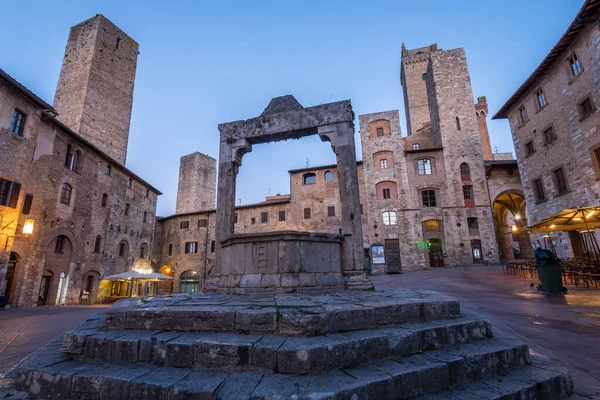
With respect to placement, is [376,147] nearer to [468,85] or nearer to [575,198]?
[468,85]

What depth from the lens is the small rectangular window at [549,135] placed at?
16.1 meters

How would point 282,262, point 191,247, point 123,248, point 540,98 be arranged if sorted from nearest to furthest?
point 282,262 → point 540,98 → point 123,248 → point 191,247

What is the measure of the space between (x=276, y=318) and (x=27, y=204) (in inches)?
705

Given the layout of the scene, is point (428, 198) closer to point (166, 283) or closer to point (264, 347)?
point (264, 347)

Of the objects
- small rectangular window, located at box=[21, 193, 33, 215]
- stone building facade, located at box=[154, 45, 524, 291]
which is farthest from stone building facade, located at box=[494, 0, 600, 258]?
small rectangular window, located at box=[21, 193, 33, 215]

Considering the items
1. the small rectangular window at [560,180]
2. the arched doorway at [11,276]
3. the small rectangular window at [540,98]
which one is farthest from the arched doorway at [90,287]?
the small rectangular window at [540,98]

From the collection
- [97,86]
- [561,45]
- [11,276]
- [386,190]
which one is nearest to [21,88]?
[11,276]

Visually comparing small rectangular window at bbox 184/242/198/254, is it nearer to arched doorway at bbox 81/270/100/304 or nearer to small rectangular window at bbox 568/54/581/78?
arched doorway at bbox 81/270/100/304

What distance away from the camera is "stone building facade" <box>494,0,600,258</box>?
522 inches

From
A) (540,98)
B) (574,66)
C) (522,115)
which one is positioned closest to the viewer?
(574,66)

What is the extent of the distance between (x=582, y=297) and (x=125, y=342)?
33.5ft

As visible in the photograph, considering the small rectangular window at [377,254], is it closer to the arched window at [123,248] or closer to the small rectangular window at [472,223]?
the small rectangular window at [472,223]

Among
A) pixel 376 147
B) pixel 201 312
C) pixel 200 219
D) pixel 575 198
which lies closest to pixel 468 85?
pixel 376 147

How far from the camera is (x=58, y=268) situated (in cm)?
1700
